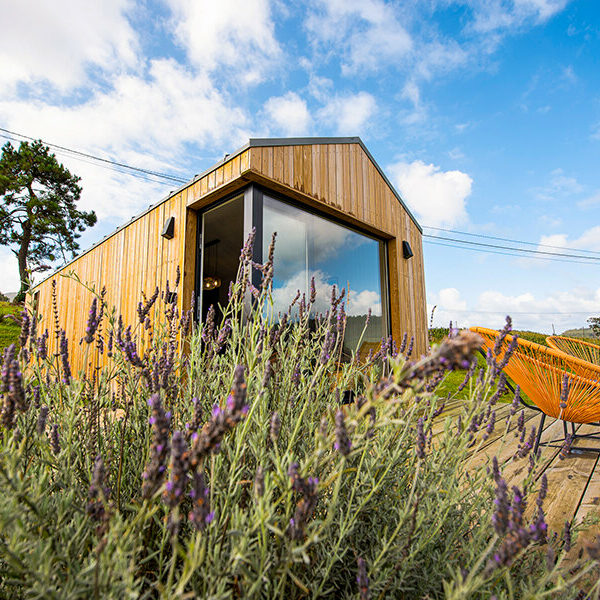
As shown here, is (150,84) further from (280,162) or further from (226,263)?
(280,162)

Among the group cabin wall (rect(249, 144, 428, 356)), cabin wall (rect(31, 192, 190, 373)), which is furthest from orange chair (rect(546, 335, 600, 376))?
cabin wall (rect(31, 192, 190, 373))

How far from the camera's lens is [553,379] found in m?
2.35

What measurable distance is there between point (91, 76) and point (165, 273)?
21.1 metres

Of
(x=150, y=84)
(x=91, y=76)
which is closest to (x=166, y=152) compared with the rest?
(x=150, y=84)

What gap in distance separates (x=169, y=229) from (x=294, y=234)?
5.82 feet

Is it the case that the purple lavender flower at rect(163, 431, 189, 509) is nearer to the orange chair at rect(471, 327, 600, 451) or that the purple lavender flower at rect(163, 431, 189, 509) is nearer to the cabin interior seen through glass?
the orange chair at rect(471, 327, 600, 451)

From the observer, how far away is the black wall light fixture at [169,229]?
4.78 m

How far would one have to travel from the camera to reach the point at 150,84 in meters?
17.0

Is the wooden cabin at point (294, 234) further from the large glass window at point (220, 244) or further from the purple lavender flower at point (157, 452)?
the purple lavender flower at point (157, 452)

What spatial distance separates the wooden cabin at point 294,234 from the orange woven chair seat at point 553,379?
8.80 ft

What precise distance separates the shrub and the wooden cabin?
89.2 inches

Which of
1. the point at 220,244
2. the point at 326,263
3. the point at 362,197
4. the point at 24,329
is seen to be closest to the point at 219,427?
the point at 24,329

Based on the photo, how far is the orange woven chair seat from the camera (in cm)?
227

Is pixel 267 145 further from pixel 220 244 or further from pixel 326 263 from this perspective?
pixel 220 244
